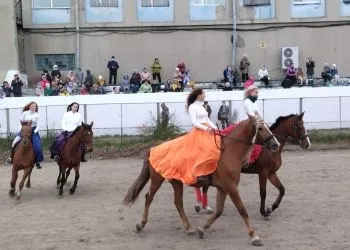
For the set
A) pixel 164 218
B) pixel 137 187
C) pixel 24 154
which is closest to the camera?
pixel 137 187

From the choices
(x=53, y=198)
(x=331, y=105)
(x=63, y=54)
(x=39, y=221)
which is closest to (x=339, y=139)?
(x=331, y=105)

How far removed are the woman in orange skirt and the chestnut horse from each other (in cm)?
134

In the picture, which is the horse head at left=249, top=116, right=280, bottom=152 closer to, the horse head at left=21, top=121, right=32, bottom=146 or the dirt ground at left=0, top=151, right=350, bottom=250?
the dirt ground at left=0, top=151, right=350, bottom=250

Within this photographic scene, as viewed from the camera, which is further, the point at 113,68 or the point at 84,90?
the point at 113,68

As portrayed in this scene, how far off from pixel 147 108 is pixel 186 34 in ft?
37.7

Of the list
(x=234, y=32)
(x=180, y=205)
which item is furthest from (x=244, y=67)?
(x=180, y=205)

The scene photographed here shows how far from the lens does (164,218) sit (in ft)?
40.2

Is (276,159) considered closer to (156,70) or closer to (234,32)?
(156,70)

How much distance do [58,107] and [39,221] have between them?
1445 centimetres

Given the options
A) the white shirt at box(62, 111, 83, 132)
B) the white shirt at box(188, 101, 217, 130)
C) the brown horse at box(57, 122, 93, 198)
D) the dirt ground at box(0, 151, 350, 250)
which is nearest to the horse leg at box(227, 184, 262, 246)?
the dirt ground at box(0, 151, 350, 250)

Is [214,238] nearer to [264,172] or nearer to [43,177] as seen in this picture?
[264,172]

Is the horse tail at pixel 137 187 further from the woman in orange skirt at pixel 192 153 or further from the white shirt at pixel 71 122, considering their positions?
the white shirt at pixel 71 122

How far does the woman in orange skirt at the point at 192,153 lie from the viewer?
10391mm

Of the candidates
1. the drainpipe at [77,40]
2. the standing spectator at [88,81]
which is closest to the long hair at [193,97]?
the standing spectator at [88,81]
